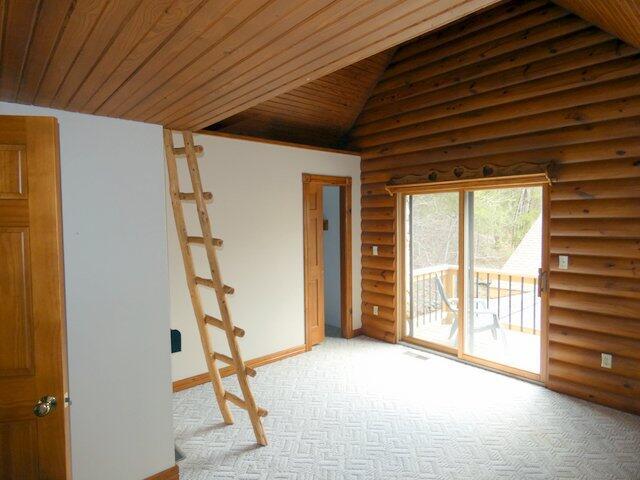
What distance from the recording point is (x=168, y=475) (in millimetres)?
2465

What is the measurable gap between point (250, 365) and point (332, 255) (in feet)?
7.07

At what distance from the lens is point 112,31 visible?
4.15ft

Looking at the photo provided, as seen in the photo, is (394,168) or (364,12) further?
(394,168)

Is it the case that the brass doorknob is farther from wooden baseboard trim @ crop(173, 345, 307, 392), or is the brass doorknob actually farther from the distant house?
the distant house

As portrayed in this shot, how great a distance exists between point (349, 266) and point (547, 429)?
2.85m

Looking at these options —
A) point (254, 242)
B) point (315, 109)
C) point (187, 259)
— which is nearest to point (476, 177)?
point (315, 109)

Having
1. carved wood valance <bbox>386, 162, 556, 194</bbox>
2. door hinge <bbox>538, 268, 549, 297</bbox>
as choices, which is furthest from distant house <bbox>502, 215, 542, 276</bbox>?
carved wood valance <bbox>386, 162, 556, 194</bbox>

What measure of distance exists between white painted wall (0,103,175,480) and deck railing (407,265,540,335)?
323 centimetres

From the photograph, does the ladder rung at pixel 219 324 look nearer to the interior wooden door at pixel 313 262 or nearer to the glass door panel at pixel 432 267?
the interior wooden door at pixel 313 262

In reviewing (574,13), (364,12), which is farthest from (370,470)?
(574,13)

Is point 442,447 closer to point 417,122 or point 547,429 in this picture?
point 547,429

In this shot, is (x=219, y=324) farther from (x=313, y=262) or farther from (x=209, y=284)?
(x=313, y=262)

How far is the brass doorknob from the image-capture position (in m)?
1.52

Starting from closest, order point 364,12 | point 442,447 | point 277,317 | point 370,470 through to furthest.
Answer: point 364,12
point 370,470
point 442,447
point 277,317
